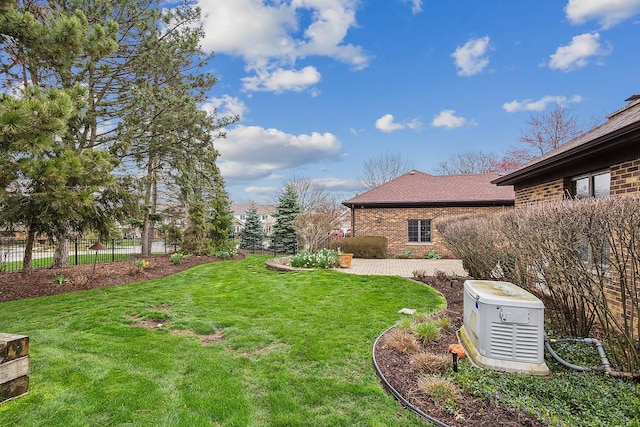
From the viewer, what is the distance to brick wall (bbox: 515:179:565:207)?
Result: 6.54 m

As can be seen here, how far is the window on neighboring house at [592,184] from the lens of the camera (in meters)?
5.15

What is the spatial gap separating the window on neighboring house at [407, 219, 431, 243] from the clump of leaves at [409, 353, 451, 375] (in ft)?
43.4

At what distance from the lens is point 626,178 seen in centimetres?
447

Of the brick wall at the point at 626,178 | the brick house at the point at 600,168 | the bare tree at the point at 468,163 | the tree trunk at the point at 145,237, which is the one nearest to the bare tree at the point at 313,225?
the tree trunk at the point at 145,237

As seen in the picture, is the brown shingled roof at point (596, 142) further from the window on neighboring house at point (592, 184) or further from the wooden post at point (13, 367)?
the wooden post at point (13, 367)

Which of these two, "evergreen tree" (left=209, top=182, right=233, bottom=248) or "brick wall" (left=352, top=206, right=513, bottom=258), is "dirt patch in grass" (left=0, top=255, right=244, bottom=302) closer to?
"evergreen tree" (left=209, top=182, right=233, bottom=248)

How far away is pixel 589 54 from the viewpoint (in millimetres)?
11781

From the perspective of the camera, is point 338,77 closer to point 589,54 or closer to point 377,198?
point 377,198

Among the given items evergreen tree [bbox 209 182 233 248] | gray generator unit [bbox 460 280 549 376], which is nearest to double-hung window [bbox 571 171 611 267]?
gray generator unit [bbox 460 280 549 376]

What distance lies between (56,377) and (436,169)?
33811mm

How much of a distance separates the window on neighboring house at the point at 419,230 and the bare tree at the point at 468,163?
16.7 meters

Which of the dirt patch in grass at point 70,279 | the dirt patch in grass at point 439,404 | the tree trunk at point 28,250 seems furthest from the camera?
the tree trunk at point 28,250

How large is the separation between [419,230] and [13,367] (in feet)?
51.1

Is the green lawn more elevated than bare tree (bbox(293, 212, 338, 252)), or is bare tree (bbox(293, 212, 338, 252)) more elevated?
bare tree (bbox(293, 212, 338, 252))
